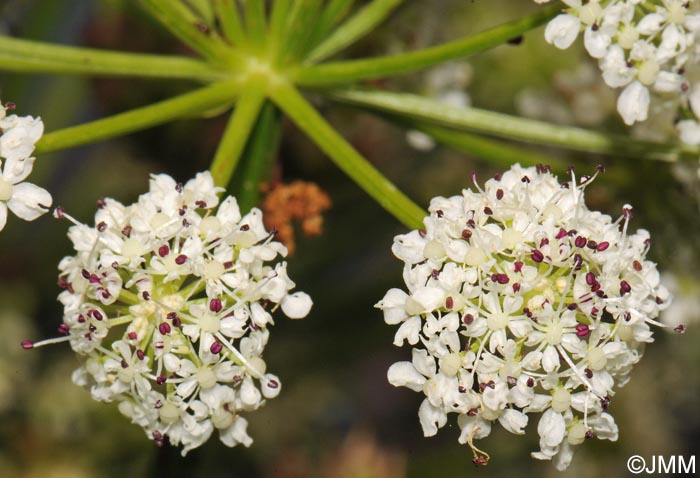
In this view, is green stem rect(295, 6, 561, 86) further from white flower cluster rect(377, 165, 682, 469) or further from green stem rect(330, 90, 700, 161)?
white flower cluster rect(377, 165, 682, 469)

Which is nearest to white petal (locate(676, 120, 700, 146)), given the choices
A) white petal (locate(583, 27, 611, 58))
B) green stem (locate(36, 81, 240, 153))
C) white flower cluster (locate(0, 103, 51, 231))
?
white petal (locate(583, 27, 611, 58))

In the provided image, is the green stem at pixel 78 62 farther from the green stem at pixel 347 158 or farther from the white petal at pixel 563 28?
the white petal at pixel 563 28

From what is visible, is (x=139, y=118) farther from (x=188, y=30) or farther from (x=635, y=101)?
(x=635, y=101)

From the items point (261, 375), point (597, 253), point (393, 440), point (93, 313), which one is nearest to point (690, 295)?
point (597, 253)

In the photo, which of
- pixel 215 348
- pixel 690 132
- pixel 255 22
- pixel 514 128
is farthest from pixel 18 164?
pixel 690 132

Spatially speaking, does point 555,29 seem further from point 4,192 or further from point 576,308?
point 4,192

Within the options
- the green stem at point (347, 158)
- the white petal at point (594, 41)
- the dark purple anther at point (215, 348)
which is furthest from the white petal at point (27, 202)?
the white petal at point (594, 41)

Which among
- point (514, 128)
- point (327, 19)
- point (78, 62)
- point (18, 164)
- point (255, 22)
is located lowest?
point (18, 164)
